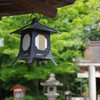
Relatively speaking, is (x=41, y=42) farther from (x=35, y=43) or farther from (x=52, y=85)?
(x=52, y=85)

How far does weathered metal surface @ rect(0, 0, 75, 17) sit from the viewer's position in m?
2.05

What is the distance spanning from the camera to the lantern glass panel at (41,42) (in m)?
2.24

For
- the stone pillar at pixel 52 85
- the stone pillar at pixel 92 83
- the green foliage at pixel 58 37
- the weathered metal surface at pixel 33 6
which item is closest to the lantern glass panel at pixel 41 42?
the weathered metal surface at pixel 33 6

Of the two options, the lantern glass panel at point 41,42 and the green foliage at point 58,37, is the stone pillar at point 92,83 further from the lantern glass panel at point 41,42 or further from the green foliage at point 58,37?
the lantern glass panel at point 41,42

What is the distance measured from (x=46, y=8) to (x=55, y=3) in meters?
0.10

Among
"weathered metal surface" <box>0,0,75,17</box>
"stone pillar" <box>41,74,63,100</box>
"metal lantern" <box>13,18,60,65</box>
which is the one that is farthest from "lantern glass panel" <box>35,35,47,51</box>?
"stone pillar" <box>41,74,63,100</box>

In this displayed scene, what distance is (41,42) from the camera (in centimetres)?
229

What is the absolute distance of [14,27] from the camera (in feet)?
29.9

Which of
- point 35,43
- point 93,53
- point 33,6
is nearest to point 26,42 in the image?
point 35,43

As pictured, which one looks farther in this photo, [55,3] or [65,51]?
[65,51]

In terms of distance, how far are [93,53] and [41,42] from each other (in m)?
6.13

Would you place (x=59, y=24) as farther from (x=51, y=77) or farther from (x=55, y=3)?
(x=55, y=3)

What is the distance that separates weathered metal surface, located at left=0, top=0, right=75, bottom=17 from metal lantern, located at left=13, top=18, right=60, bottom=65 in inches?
6.1

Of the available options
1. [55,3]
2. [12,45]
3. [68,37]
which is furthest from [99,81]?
[55,3]
